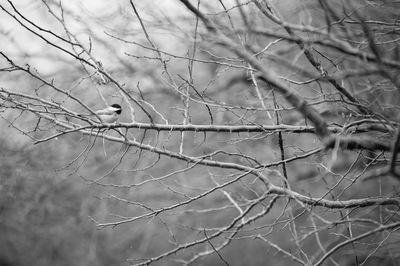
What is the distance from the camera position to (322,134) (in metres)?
2.81

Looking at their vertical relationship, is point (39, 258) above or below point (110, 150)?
below

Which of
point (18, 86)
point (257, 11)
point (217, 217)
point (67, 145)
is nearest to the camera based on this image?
point (257, 11)

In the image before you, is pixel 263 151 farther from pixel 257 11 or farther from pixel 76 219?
pixel 257 11

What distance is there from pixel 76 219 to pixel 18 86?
3.77 m

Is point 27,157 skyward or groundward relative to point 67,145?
groundward

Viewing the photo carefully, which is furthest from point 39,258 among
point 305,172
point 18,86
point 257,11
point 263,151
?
point 257,11

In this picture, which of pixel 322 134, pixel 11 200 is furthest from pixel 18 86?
pixel 322 134

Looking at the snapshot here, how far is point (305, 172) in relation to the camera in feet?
35.5

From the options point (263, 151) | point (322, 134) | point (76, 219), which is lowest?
point (322, 134)

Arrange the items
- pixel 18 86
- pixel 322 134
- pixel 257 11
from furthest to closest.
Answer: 1. pixel 18 86
2. pixel 257 11
3. pixel 322 134

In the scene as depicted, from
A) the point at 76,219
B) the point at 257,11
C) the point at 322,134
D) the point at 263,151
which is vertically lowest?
the point at 322,134

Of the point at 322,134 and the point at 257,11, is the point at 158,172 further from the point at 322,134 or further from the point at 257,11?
the point at 322,134

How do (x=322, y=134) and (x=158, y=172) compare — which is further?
(x=158, y=172)

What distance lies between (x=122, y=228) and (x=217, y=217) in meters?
2.66
